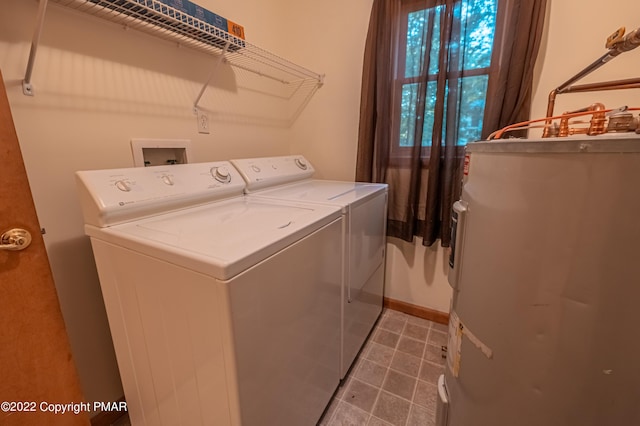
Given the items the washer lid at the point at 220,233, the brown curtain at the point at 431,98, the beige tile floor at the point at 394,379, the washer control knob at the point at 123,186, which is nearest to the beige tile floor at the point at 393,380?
the beige tile floor at the point at 394,379

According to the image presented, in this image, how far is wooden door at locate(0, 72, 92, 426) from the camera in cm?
79

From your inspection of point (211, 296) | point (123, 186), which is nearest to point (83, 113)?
point (123, 186)

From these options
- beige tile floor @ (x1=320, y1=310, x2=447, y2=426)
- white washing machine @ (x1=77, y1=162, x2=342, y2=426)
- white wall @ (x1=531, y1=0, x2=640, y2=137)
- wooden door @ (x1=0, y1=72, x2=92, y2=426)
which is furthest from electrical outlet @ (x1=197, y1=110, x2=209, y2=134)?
white wall @ (x1=531, y1=0, x2=640, y2=137)

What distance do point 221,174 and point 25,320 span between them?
87 centimetres

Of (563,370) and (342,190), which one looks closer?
(563,370)

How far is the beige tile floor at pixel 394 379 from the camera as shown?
131 centimetres

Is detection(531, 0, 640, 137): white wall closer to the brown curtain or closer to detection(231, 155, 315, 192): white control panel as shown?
the brown curtain

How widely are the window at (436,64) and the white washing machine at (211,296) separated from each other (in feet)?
3.20

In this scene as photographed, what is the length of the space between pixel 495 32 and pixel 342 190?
1.16 meters

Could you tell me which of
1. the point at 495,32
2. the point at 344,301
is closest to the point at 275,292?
the point at 344,301

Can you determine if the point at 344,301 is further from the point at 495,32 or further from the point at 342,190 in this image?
the point at 495,32

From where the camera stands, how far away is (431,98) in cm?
161

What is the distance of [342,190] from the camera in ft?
5.28

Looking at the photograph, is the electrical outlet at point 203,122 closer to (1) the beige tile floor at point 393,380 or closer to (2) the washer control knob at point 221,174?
(2) the washer control knob at point 221,174
